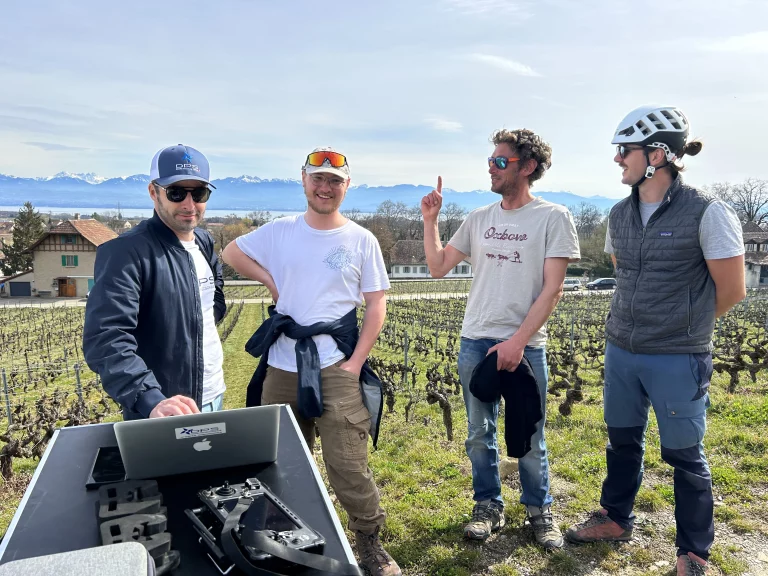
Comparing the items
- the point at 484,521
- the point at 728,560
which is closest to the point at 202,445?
the point at 484,521

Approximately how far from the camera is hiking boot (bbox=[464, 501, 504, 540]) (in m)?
3.20

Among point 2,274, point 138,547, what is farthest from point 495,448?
point 2,274

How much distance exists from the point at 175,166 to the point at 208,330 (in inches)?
30.0

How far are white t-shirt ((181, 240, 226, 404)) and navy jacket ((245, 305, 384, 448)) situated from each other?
23 centimetres

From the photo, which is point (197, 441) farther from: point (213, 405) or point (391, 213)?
point (391, 213)

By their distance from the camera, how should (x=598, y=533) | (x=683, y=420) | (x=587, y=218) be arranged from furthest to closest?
(x=587, y=218)
(x=598, y=533)
(x=683, y=420)

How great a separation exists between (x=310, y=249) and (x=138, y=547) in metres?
2.00

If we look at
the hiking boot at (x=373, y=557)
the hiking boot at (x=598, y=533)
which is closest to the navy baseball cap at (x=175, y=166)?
the hiking boot at (x=373, y=557)

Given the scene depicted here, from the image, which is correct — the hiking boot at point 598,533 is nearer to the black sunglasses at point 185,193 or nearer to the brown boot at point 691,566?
the brown boot at point 691,566

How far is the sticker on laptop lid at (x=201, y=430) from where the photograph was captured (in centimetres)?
151

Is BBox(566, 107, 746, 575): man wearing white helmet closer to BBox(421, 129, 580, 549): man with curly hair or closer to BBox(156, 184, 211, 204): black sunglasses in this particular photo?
BBox(421, 129, 580, 549): man with curly hair

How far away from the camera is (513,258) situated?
306 centimetres

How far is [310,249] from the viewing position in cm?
283

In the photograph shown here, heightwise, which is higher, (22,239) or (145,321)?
(22,239)
